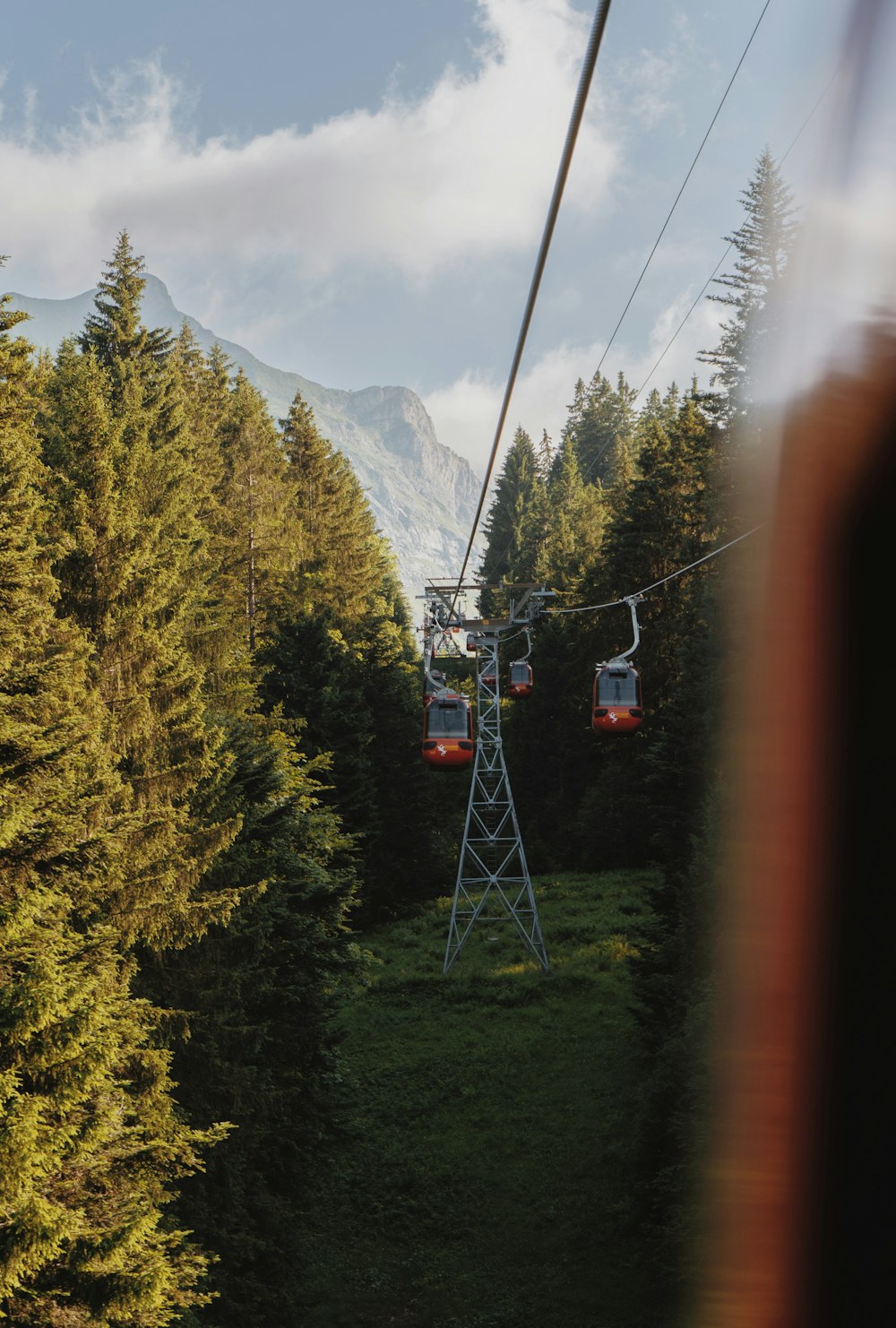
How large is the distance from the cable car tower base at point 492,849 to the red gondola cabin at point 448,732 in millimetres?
2926

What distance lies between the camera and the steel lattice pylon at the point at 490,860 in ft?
91.8

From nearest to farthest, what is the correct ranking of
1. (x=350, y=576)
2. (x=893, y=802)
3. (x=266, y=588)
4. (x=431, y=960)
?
(x=893, y=802) < (x=431, y=960) < (x=266, y=588) < (x=350, y=576)

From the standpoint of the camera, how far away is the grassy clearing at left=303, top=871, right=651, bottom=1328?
16.0 meters

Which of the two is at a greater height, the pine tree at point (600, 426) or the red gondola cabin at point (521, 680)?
the pine tree at point (600, 426)

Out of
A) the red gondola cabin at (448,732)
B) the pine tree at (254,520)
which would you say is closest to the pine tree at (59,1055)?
the red gondola cabin at (448,732)

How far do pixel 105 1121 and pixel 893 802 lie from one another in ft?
27.2

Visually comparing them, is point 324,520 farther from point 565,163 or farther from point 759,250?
point 565,163

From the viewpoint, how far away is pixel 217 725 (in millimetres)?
16531

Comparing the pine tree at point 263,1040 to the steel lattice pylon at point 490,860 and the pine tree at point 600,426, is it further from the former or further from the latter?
the pine tree at point 600,426

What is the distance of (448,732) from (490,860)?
22488 mm

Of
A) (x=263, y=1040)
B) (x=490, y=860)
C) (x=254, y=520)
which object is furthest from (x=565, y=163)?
(x=490, y=860)

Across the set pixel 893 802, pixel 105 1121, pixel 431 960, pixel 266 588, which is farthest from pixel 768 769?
pixel 266 588

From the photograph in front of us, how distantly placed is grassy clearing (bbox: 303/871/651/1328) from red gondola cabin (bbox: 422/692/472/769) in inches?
313

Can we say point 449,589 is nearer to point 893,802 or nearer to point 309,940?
point 309,940
